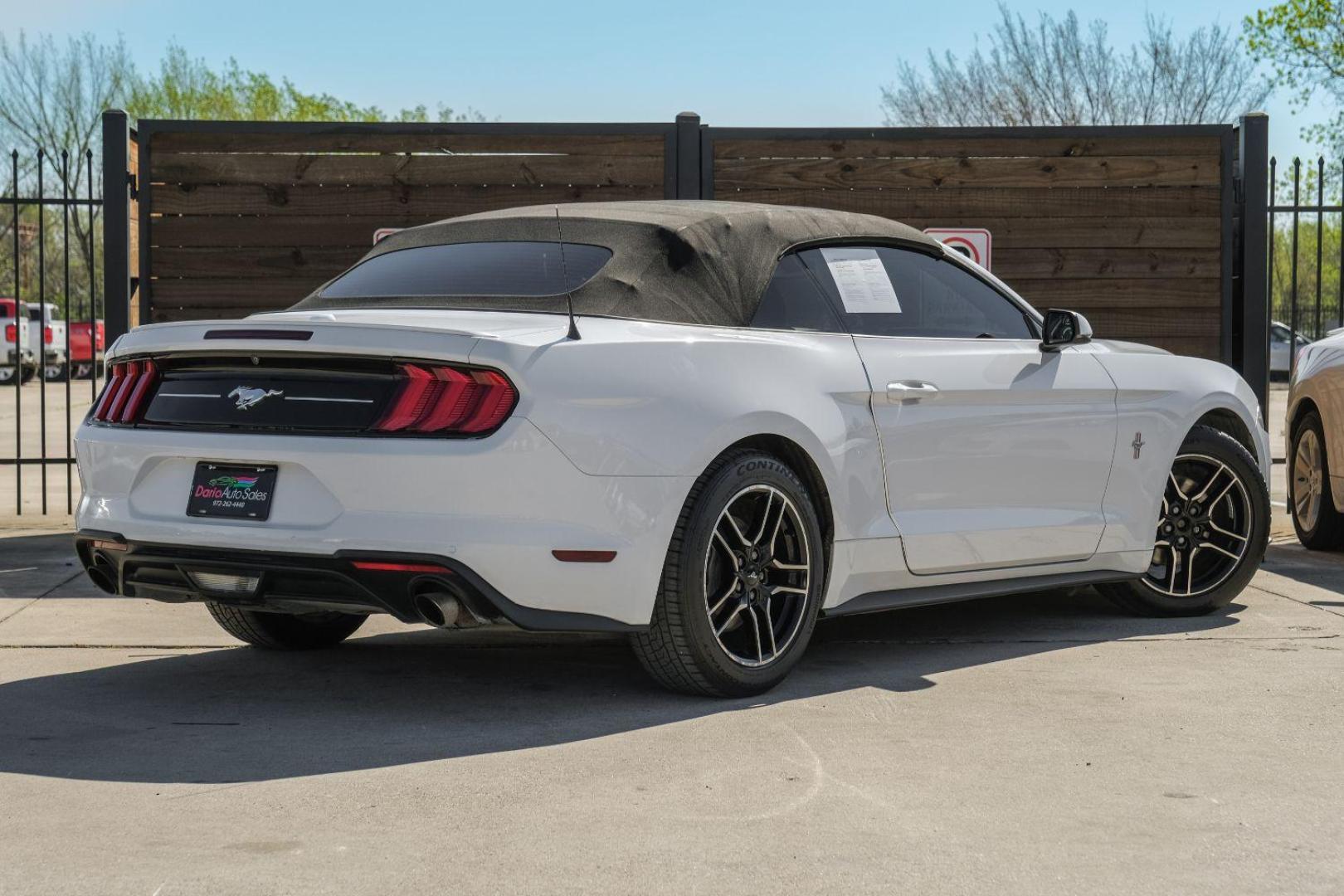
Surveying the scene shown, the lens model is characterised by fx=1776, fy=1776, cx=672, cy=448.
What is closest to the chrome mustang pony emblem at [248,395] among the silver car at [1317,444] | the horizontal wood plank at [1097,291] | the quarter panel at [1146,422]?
the quarter panel at [1146,422]

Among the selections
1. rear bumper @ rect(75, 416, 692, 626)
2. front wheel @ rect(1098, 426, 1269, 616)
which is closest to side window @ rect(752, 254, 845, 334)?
rear bumper @ rect(75, 416, 692, 626)

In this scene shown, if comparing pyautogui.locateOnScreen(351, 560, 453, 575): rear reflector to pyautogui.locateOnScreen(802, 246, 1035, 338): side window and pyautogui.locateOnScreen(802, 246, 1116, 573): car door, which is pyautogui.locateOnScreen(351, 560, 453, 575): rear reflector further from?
pyautogui.locateOnScreen(802, 246, 1035, 338): side window

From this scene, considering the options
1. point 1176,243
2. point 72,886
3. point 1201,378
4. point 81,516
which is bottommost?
point 72,886

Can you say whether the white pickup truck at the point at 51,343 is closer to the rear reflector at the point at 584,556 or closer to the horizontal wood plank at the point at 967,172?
the horizontal wood plank at the point at 967,172

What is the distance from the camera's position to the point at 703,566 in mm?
5121

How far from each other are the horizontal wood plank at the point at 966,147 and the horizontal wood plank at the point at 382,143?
2.12 ft

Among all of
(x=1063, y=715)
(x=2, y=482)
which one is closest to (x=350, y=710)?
(x=1063, y=715)

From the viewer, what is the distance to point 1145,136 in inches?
412

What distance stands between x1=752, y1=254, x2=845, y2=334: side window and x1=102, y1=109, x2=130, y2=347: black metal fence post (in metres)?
5.32

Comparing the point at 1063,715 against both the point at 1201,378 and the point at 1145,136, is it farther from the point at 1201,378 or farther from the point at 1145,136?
the point at 1145,136

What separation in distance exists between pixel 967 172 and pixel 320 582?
6472mm

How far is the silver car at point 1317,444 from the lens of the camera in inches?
361

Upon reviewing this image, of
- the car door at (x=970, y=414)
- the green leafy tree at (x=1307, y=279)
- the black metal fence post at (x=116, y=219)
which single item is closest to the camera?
the car door at (x=970, y=414)

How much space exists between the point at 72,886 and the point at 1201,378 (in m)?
4.98
